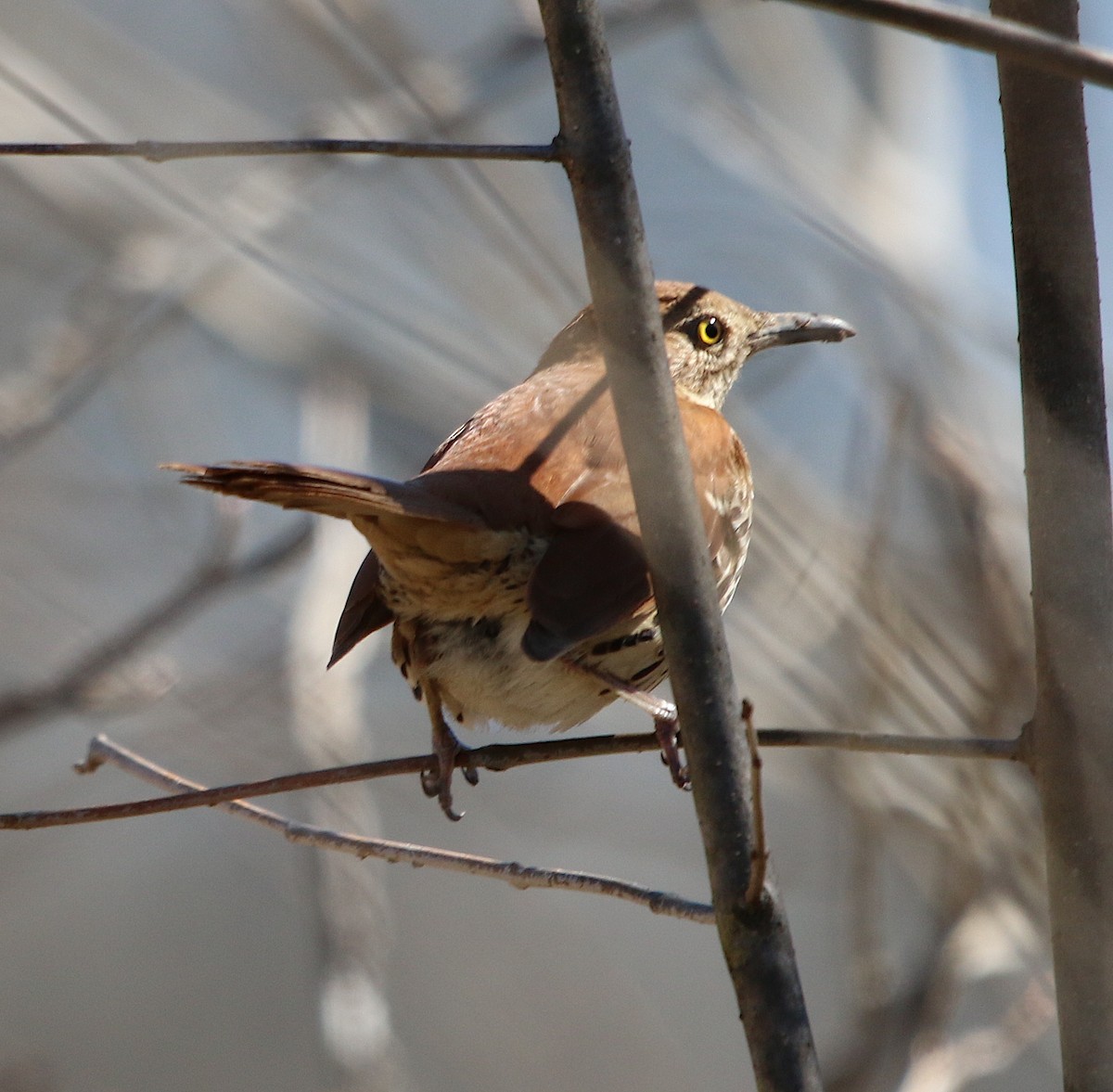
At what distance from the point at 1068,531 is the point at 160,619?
187 centimetres

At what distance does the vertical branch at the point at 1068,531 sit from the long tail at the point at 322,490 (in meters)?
1.02

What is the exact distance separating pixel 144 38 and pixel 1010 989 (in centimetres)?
484

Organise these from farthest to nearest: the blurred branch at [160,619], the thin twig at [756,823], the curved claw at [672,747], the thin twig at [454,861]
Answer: the blurred branch at [160,619] < the curved claw at [672,747] < the thin twig at [454,861] < the thin twig at [756,823]

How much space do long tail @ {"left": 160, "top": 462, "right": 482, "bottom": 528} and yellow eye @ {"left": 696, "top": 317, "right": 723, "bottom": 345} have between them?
1268mm

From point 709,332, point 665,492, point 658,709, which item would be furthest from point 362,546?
point 665,492

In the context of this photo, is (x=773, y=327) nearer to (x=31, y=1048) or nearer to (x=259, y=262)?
(x=259, y=262)

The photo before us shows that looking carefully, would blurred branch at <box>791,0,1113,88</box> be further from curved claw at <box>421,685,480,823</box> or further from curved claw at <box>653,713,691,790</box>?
curved claw at <box>421,685,480,823</box>

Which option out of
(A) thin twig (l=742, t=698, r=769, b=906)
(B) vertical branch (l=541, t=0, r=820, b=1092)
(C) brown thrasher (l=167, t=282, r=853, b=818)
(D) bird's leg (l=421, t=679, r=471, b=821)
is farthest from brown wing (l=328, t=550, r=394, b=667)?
(A) thin twig (l=742, t=698, r=769, b=906)

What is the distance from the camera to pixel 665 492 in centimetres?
150

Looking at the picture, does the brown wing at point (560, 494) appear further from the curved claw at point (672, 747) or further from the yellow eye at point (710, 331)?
the yellow eye at point (710, 331)

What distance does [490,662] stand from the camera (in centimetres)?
272

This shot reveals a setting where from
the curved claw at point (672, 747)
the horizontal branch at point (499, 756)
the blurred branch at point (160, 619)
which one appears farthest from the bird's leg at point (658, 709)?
the blurred branch at point (160, 619)

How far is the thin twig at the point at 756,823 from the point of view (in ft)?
4.21

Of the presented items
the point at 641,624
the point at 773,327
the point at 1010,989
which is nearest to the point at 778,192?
the point at 773,327
